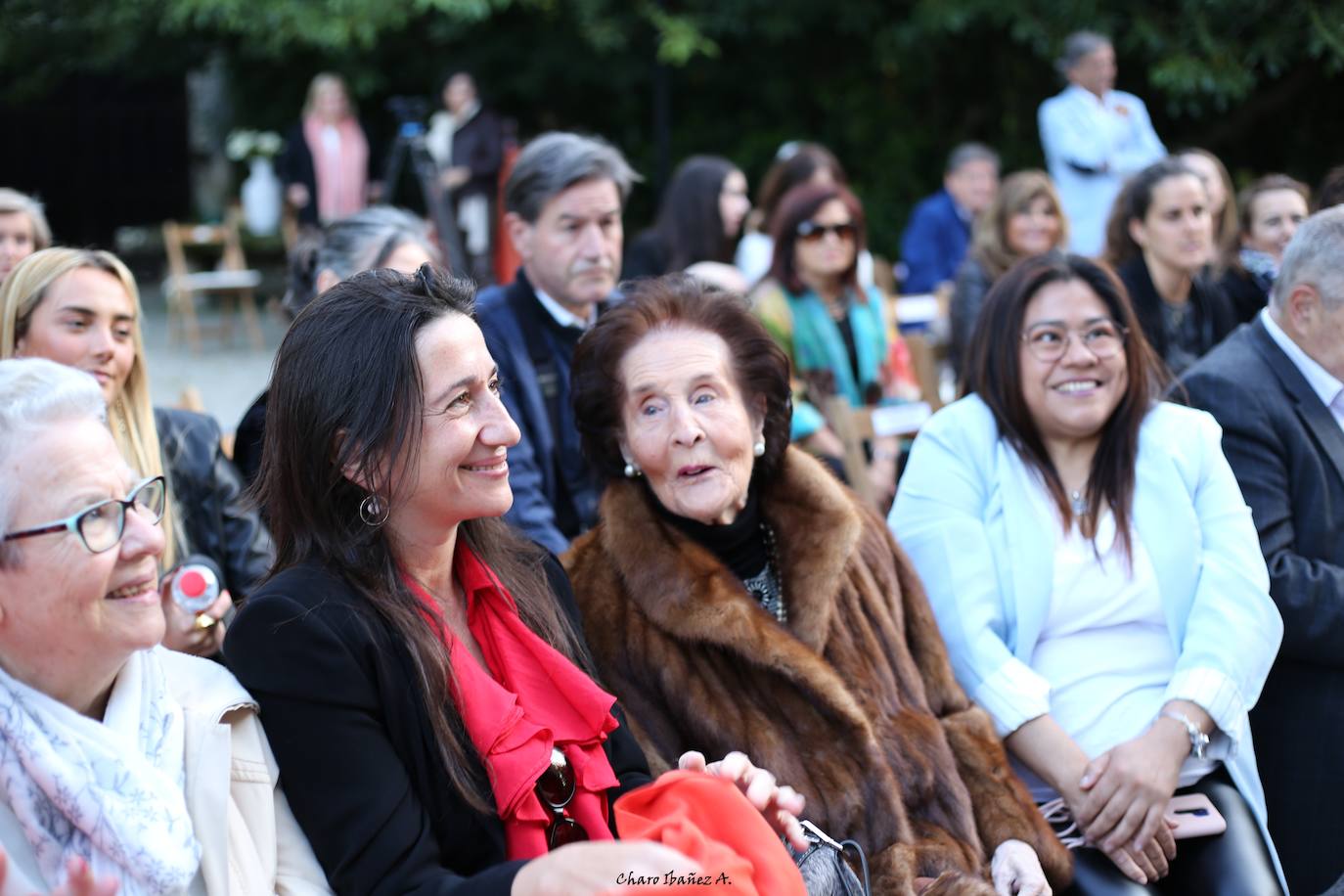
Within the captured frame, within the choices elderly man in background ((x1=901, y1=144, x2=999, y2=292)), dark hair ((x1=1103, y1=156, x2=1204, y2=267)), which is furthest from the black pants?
elderly man in background ((x1=901, y1=144, x2=999, y2=292))

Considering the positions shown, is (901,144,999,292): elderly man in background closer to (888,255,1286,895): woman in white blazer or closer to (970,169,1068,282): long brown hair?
(970,169,1068,282): long brown hair

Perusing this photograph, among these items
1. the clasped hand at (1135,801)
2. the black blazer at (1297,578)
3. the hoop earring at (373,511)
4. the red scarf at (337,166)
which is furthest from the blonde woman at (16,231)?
the red scarf at (337,166)

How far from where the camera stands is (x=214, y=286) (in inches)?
431

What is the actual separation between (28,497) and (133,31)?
39.5 ft

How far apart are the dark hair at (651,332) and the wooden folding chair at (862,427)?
166 centimetres

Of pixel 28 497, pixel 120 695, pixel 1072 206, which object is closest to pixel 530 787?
pixel 120 695

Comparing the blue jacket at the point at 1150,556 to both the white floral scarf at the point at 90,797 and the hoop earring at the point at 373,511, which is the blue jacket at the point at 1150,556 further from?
the white floral scarf at the point at 90,797

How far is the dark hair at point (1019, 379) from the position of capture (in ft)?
10.6

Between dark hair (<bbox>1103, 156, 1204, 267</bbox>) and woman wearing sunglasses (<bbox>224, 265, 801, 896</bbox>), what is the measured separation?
370 centimetres

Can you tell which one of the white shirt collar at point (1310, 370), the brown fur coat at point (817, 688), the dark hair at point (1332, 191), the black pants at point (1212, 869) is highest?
the dark hair at point (1332, 191)

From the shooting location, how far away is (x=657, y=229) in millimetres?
6746

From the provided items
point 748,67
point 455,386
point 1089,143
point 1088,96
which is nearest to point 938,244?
point 1089,143

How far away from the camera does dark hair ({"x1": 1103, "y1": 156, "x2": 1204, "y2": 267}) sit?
5.28m

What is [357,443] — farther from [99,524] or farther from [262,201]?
[262,201]
